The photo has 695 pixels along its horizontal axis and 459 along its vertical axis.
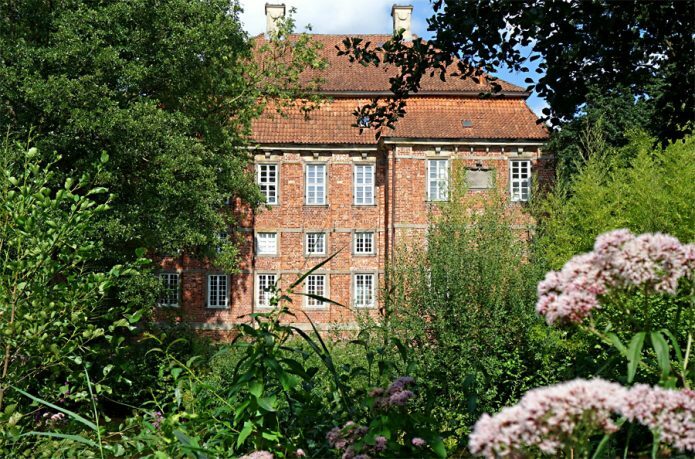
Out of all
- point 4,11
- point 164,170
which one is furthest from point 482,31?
point 4,11

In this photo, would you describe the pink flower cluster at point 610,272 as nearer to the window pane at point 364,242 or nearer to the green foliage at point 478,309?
the green foliage at point 478,309

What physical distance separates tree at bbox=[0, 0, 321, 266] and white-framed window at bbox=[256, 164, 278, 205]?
26.9 feet

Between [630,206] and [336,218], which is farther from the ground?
[630,206]

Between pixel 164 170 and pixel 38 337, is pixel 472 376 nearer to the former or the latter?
pixel 38 337

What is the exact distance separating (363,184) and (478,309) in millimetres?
12414

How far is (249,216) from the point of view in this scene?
25.4 metres

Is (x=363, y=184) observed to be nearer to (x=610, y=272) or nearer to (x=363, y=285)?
(x=363, y=285)

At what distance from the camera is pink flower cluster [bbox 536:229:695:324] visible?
5.19ft

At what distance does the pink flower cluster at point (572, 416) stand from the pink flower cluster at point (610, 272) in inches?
12.1

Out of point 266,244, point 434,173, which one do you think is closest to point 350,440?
point 434,173

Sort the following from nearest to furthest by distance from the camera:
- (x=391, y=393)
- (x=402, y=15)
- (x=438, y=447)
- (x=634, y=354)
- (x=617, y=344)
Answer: (x=634, y=354), (x=617, y=344), (x=438, y=447), (x=391, y=393), (x=402, y=15)

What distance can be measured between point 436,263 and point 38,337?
37.8ft

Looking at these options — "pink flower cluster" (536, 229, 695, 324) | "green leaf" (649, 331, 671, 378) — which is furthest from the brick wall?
"green leaf" (649, 331, 671, 378)

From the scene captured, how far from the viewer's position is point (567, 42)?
5.52 meters
